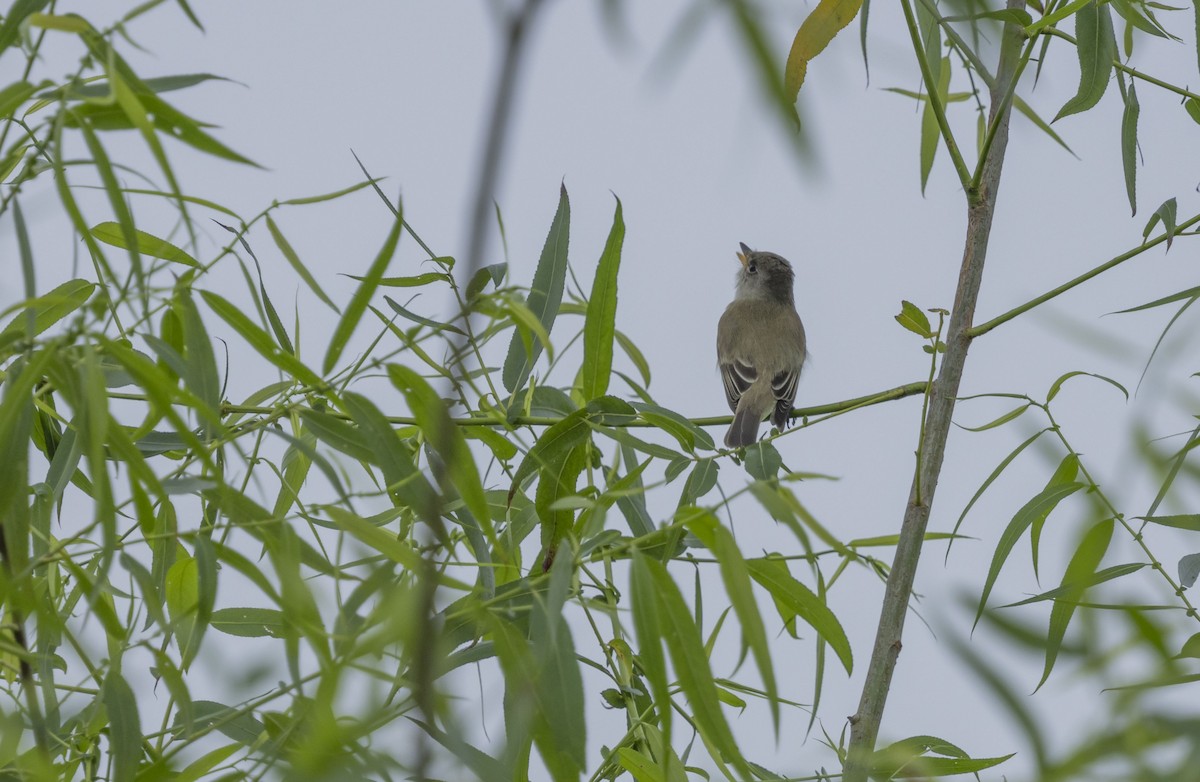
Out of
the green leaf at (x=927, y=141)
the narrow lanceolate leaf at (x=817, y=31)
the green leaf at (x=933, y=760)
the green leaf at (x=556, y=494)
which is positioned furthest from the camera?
the green leaf at (x=927, y=141)

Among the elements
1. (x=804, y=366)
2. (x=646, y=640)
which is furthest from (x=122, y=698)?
(x=804, y=366)

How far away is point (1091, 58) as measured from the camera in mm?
2133

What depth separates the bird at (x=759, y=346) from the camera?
18.3 ft

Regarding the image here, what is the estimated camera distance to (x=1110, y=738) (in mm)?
1044

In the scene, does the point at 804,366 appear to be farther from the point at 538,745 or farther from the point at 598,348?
the point at 538,745

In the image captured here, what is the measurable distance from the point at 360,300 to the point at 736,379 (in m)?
4.62

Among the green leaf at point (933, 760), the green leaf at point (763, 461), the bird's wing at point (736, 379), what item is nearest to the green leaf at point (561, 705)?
the green leaf at point (933, 760)

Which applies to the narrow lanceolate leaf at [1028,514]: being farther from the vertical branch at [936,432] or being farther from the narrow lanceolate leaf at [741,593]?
the narrow lanceolate leaf at [741,593]

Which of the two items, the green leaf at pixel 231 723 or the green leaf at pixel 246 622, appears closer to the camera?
the green leaf at pixel 231 723

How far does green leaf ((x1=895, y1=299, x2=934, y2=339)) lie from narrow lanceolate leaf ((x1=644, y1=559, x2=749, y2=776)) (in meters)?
0.79

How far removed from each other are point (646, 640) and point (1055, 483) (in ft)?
3.24

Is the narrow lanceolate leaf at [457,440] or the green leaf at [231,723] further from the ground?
the narrow lanceolate leaf at [457,440]

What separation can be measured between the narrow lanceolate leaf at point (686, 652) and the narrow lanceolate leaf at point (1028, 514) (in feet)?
2.49

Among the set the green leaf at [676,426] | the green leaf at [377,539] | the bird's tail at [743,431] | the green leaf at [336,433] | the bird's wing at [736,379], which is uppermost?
the bird's wing at [736,379]
